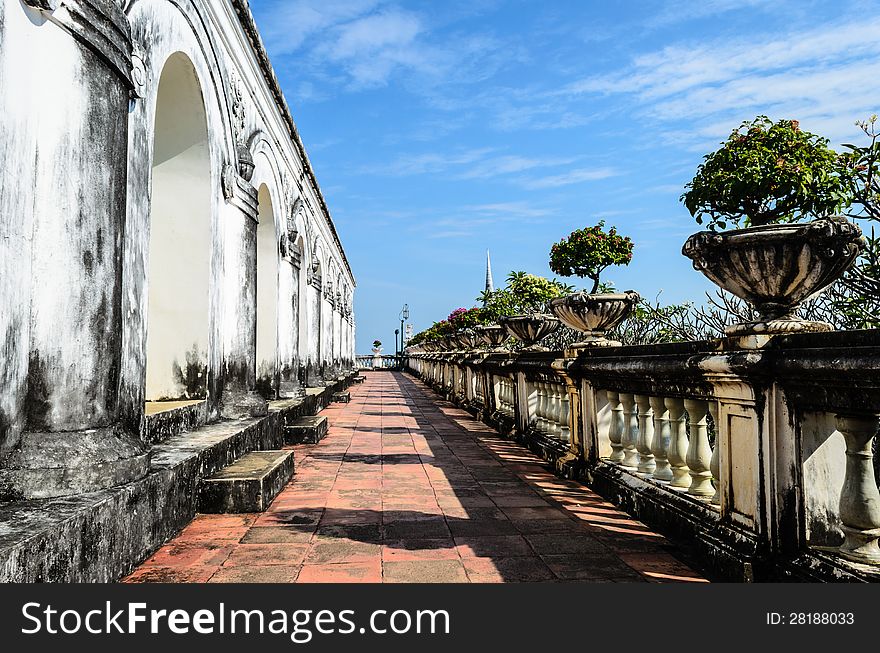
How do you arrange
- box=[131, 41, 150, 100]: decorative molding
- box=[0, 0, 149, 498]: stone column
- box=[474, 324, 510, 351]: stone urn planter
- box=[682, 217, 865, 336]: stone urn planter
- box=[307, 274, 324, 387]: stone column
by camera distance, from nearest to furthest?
1. box=[682, 217, 865, 336]: stone urn planter
2. box=[0, 0, 149, 498]: stone column
3. box=[131, 41, 150, 100]: decorative molding
4. box=[474, 324, 510, 351]: stone urn planter
5. box=[307, 274, 324, 387]: stone column

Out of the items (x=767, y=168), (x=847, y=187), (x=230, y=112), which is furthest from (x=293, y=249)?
(x=847, y=187)

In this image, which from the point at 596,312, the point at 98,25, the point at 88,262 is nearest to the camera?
the point at 88,262

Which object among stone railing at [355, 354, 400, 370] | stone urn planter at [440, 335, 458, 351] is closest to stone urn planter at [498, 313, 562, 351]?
stone urn planter at [440, 335, 458, 351]

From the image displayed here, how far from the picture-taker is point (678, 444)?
172 inches

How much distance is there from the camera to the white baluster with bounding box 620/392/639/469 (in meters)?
5.22

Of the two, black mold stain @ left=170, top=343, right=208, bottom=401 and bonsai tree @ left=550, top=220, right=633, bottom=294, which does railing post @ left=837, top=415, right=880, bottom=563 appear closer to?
black mold stain @ left=170, top=343, right=208, bottom=401

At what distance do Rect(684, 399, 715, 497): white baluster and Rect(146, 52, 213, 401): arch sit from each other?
467 cm

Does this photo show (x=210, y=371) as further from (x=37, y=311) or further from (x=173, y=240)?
(x=37, y=311)

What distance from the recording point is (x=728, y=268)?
3.26m

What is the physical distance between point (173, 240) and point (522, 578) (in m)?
4.95

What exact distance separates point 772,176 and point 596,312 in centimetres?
275

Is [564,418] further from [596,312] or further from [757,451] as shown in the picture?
[757,451]

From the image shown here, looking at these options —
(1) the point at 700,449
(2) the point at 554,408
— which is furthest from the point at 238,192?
(1) the point at 700,449

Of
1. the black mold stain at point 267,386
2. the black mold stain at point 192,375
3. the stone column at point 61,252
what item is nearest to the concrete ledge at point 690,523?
the stone column at point 61,252
